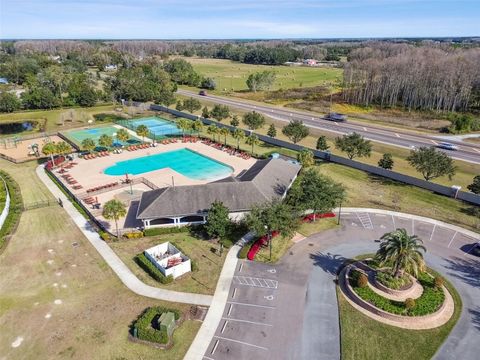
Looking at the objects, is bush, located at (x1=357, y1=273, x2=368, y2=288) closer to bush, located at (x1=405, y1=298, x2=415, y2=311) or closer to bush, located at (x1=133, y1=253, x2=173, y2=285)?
bush, located at (x1=405, y1=298, x2=415, y2=311)

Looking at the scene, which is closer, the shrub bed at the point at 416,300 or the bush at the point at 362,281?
the shrub bed at the point at 416,300

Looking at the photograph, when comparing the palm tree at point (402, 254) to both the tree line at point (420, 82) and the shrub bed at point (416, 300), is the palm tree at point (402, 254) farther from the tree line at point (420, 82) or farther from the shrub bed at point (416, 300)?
the tree line at point (420, 82)

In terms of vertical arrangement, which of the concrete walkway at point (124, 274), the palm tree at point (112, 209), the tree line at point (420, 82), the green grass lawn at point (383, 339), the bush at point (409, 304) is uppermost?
the tree line at point (420, 82)

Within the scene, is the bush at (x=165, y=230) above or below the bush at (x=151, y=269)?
above

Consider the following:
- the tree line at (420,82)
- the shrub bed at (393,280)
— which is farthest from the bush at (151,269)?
the tree line at (420,82)

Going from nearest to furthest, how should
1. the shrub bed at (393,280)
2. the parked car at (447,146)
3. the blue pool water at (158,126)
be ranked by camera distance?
the shrub bed at (393,280) → the parked car at (447,146) → the blue pool water at (158,126)

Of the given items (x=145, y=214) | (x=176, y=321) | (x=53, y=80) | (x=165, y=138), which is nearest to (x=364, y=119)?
(x=165, y=138)

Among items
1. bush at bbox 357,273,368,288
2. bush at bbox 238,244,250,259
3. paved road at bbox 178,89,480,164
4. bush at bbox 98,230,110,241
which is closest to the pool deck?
bush at bbox 98,230,110,241
